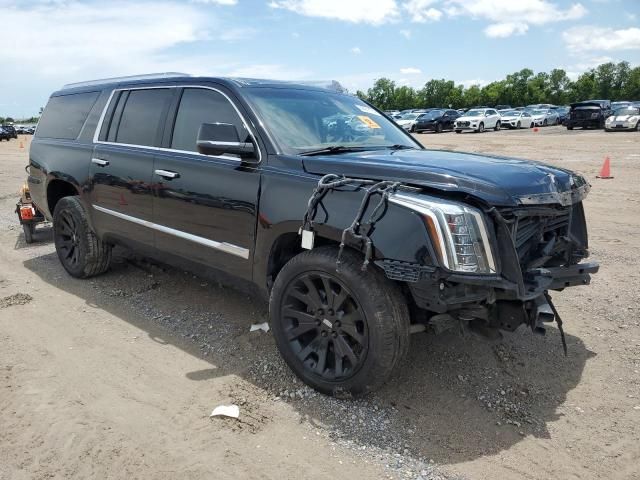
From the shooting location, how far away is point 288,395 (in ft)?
11.3

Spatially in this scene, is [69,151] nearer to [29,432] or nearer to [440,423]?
[29,432]

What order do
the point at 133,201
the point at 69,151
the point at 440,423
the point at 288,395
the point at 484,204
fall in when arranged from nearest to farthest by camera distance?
1. the point at 484,204
2. the point at 440,423
3. the point at 288,395
4. the point at 133,201
5. the point at 69,151

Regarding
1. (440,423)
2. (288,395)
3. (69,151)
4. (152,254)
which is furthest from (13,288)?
(440,423)

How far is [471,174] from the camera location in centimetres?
309

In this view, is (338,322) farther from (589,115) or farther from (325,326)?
(589,115)

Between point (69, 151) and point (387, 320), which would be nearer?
point (387, 320)

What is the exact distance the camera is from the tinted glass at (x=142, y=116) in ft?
15.0

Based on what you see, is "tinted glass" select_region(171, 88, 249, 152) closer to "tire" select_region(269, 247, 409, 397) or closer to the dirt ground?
"tire" select_region(269, 247, 409, 397)

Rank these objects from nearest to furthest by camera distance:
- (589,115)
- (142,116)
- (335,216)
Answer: (335,216) → (142,116) → (589,115)

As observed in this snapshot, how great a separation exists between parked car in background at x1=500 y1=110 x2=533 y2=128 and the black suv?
36.7m

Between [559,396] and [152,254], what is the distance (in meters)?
3.35

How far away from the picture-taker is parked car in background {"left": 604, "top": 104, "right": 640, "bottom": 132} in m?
29.2

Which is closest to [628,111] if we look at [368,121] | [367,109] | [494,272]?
[367,109]

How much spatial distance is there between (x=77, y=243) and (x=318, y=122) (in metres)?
2.98
